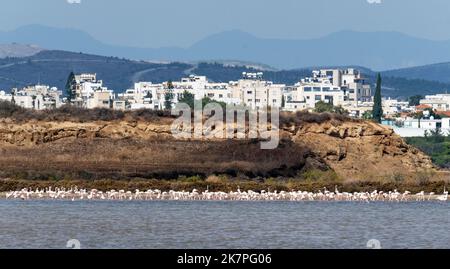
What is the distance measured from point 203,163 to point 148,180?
2656 millimetres

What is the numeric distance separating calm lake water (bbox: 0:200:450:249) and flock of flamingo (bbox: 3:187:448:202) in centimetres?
225

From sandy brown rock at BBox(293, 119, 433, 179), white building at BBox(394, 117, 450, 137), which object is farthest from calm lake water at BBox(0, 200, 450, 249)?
white building at BBox(394, 117, 450, 137)

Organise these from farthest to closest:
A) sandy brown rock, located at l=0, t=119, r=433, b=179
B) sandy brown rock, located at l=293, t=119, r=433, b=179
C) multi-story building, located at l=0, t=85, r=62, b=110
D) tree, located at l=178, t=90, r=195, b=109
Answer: multi-story building, located at l=0, t=85, r=62, b=110 → tree, located at l=178, t=90, r=195, b=109 → sandy brown rock, located at l=293, t=119, r=433, b=179 → sandy brown rock, located at l=0, t=119, r=433, b=179

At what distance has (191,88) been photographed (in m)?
154

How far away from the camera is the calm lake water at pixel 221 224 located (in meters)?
28.8

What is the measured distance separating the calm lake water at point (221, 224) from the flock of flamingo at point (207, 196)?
2.25m

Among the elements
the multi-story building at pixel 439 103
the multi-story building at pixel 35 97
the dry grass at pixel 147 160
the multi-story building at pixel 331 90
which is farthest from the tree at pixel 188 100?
the multi-story building at pixel 439 103

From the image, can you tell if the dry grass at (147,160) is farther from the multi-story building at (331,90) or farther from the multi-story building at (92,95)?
the multi-story building at (331,90)

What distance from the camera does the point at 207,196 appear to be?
4944 centimetres

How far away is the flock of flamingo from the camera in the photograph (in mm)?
49062

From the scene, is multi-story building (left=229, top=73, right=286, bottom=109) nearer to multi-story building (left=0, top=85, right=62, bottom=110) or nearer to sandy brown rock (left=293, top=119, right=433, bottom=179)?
multi-story building (left=0, top=85, right=62, bottom=110)
